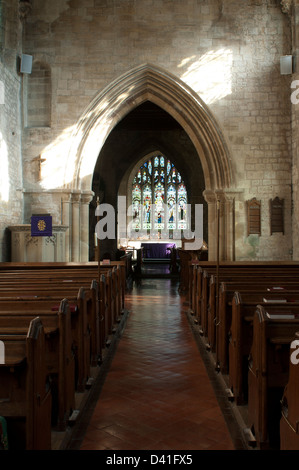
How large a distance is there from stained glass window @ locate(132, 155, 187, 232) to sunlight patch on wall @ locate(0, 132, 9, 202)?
13.2 meters

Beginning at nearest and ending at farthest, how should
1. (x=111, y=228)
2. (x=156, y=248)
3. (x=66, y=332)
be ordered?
1. (x=66, y=332)
2. (x=111, y=228)
3. (x=156, y=248)

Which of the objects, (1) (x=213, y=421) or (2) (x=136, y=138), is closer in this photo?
(1) (x=213, y=421)

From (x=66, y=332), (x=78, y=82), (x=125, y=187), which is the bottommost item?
(x=66, y=332)

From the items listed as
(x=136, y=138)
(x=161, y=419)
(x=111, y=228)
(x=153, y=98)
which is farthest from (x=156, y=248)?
(x=161, y=419)

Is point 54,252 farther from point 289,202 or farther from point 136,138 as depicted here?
point 136,138

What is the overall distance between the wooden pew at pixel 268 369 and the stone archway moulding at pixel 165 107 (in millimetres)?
8525

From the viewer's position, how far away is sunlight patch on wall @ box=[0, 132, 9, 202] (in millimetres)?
9766

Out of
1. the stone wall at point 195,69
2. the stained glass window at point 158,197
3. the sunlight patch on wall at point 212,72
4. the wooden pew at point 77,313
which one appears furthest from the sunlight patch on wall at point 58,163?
the stained glass window at point 158,197

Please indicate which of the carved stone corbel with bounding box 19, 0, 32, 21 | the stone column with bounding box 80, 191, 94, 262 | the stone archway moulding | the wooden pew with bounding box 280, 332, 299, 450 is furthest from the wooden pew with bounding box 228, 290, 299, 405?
the carved stone corbel with bounding box 19, 0, 32, 21

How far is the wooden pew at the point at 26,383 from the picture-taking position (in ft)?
7.45

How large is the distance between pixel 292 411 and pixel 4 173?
30.2 ft

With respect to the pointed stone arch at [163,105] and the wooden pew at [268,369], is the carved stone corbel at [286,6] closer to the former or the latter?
the pointed stone arch at [163,105]
